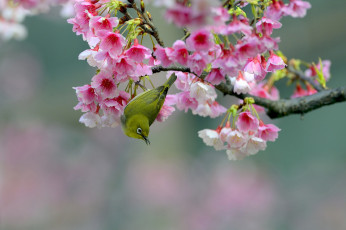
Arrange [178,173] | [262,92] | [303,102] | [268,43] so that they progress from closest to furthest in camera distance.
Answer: [268,43]
[303,102]
[262,92]
[178,173]

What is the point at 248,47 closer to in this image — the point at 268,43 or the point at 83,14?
the point at 268,43

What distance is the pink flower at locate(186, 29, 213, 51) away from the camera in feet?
2.93

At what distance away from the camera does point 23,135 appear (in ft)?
16.6

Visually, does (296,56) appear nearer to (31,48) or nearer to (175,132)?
(175,132)

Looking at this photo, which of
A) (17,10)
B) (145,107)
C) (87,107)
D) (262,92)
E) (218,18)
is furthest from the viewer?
(17,10)

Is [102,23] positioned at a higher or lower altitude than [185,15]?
higher

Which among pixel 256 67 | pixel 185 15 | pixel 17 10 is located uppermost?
pixel 17 10

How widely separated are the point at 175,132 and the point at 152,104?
402 centimetres

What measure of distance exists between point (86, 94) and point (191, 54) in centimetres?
30

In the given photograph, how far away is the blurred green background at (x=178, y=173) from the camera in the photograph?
4.05 m

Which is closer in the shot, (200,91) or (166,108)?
(200,91)

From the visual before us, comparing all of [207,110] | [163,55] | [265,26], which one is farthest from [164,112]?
[265,26]

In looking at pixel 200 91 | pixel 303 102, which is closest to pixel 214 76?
pixel 200 91

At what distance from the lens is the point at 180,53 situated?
99 centimetres
